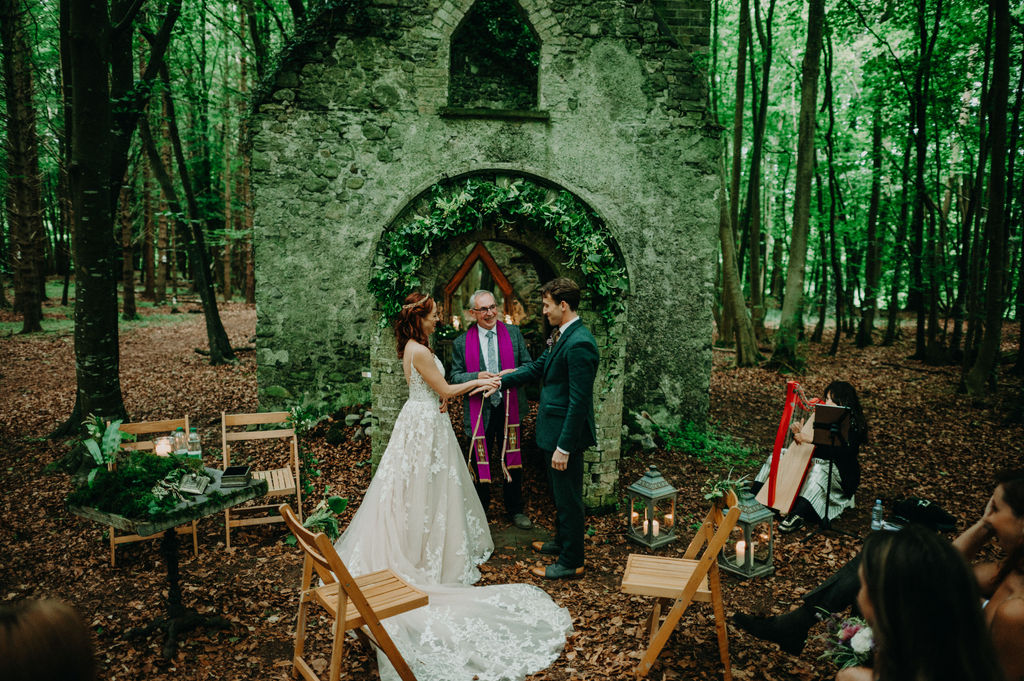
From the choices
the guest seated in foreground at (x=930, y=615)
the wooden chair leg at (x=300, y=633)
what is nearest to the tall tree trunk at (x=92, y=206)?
the wooden chair leg at (x=300, y=633)

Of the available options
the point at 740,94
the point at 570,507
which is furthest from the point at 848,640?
the point at 740,94

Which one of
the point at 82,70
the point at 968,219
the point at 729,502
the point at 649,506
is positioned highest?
the point at 82,70

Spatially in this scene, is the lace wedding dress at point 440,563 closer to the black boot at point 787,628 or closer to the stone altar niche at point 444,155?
the black boot at point 787,628

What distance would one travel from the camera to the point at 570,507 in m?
5.01

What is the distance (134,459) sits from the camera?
4332 millimetres

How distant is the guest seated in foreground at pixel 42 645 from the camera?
1.48 meters

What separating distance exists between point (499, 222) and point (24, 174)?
45.2ft

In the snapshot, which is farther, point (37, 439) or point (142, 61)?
point (142, 61)

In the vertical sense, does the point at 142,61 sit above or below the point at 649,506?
above

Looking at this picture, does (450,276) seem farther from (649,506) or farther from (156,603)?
(156,603)

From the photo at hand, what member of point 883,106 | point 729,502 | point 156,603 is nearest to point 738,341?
point 883,106

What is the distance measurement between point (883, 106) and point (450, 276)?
42.1 ft

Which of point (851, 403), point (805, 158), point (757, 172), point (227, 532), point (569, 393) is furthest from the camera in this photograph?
point (757, 172)

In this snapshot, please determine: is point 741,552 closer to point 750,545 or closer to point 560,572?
point 750,545
